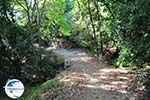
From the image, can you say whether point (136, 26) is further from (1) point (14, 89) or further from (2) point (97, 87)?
(1) point (14, 89)

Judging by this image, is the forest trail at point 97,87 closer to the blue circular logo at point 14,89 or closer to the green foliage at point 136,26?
the green foliage at point 136,26

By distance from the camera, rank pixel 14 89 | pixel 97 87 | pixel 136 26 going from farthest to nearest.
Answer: pixel 97 87
pixel 136 26
pixel 14 89

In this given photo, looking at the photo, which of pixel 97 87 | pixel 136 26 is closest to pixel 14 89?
pixel 136 26

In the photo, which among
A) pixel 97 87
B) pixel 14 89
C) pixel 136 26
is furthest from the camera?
pixel 97 87

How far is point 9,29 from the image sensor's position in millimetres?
21453

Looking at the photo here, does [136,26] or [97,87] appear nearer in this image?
[136,26]

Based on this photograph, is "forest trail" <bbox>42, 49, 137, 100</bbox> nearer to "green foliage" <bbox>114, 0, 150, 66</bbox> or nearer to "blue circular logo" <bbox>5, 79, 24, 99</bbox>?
"green foliage" <bbox>114, 0, 150, 66</bbox>

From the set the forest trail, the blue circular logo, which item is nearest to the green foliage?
the forest trail

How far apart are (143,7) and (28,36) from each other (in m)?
11.9

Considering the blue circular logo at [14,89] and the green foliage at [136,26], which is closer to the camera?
the blue circular logo at [14,89]

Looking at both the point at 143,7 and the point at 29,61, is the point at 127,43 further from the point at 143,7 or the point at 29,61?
the point at 29,61

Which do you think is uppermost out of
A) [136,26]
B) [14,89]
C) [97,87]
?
[136,26]

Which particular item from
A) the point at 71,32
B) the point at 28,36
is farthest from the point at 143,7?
the point at 71,32

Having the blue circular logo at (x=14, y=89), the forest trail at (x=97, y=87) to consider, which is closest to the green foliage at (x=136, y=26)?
the forest trail at (x=97, y=87)
